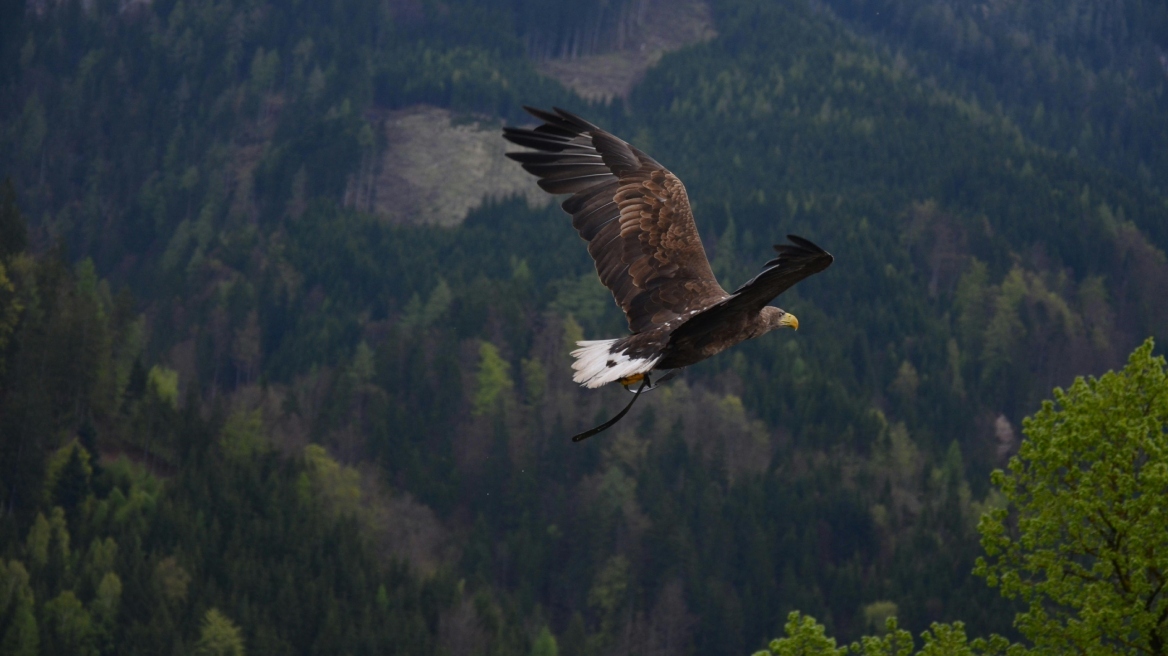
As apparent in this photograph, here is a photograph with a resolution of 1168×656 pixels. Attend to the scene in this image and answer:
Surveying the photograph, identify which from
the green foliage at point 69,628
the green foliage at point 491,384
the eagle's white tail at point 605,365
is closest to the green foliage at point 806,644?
the eagle's white tail at point 605,365

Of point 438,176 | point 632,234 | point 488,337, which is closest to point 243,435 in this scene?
point 488,337

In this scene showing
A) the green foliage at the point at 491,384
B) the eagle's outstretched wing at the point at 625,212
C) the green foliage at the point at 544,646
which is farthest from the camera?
the green foliage at the point at 491,384

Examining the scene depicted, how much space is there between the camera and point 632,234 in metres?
14.9

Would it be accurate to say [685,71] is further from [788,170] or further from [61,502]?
[61,502]

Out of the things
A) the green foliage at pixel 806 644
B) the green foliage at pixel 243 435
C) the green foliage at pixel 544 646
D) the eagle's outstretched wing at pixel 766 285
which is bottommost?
the green foliage at pixel 243 435

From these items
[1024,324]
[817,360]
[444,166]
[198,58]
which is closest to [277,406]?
[817,360]

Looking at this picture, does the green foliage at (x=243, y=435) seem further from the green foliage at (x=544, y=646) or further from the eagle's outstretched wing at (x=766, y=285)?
the eagle's outstretched wing at (x=766, y=285)

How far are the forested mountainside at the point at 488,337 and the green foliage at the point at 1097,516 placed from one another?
5475 centimetres

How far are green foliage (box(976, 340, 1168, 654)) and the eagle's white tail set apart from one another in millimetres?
7330

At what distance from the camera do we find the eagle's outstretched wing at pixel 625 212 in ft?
48.1

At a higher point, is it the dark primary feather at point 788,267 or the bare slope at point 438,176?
the dark primary feather at point 788,267

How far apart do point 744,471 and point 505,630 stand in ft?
95.0

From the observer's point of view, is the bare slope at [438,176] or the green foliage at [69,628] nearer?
the green foliage at [69,628]

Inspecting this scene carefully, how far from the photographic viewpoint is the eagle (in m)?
13.6
